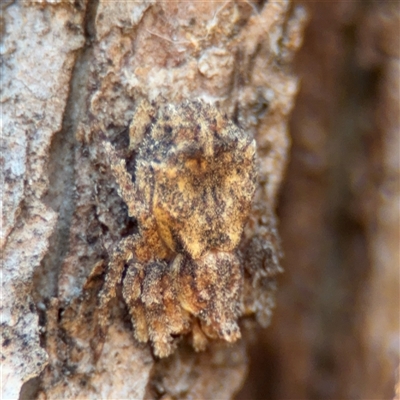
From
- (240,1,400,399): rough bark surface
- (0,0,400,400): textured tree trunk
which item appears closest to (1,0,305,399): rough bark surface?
(0,0,400,400): textured tree trunk

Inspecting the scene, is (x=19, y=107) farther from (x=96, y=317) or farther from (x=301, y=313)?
(x=301, y=313)

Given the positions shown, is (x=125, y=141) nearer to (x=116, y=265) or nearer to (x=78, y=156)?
(x=78, y=156)

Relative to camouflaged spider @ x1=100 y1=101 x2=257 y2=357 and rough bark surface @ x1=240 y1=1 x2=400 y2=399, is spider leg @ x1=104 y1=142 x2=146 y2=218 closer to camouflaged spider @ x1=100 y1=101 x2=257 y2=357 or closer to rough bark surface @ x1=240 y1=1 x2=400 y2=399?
camouflaged spider @ x1=100 y1=101 x2=257 y2=357

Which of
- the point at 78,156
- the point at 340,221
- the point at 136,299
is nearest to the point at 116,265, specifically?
the point at 136,299

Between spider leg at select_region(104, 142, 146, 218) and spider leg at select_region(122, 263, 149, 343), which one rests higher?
spider leg at select_region(104, 142, 146, 218)

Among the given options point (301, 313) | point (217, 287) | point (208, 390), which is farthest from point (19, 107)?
point (301, 313)

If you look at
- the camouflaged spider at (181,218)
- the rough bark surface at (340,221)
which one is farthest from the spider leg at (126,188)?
the rough bark surface at (340,221)

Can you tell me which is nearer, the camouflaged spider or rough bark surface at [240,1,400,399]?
the camouflaged spider
